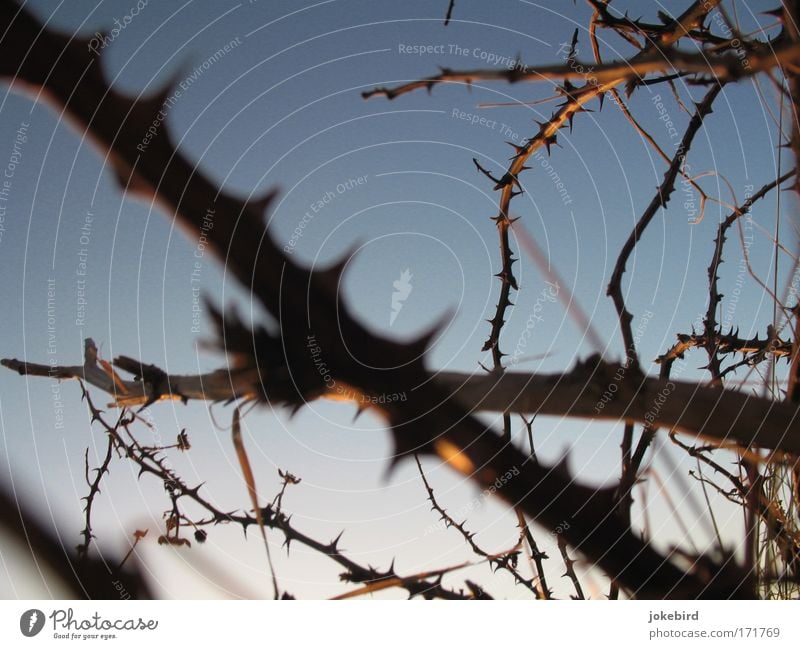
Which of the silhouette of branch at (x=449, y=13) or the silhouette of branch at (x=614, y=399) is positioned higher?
the silhouette of branch at (x=449, y=13)

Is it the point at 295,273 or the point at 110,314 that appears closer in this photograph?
the point at 295,273

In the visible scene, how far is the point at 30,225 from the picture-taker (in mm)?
990

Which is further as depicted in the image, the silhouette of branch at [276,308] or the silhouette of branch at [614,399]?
the silhouette of branch at [614,399]

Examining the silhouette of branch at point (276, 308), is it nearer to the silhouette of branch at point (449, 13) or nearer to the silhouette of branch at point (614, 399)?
the silhouette of branch at point (614, 399)
